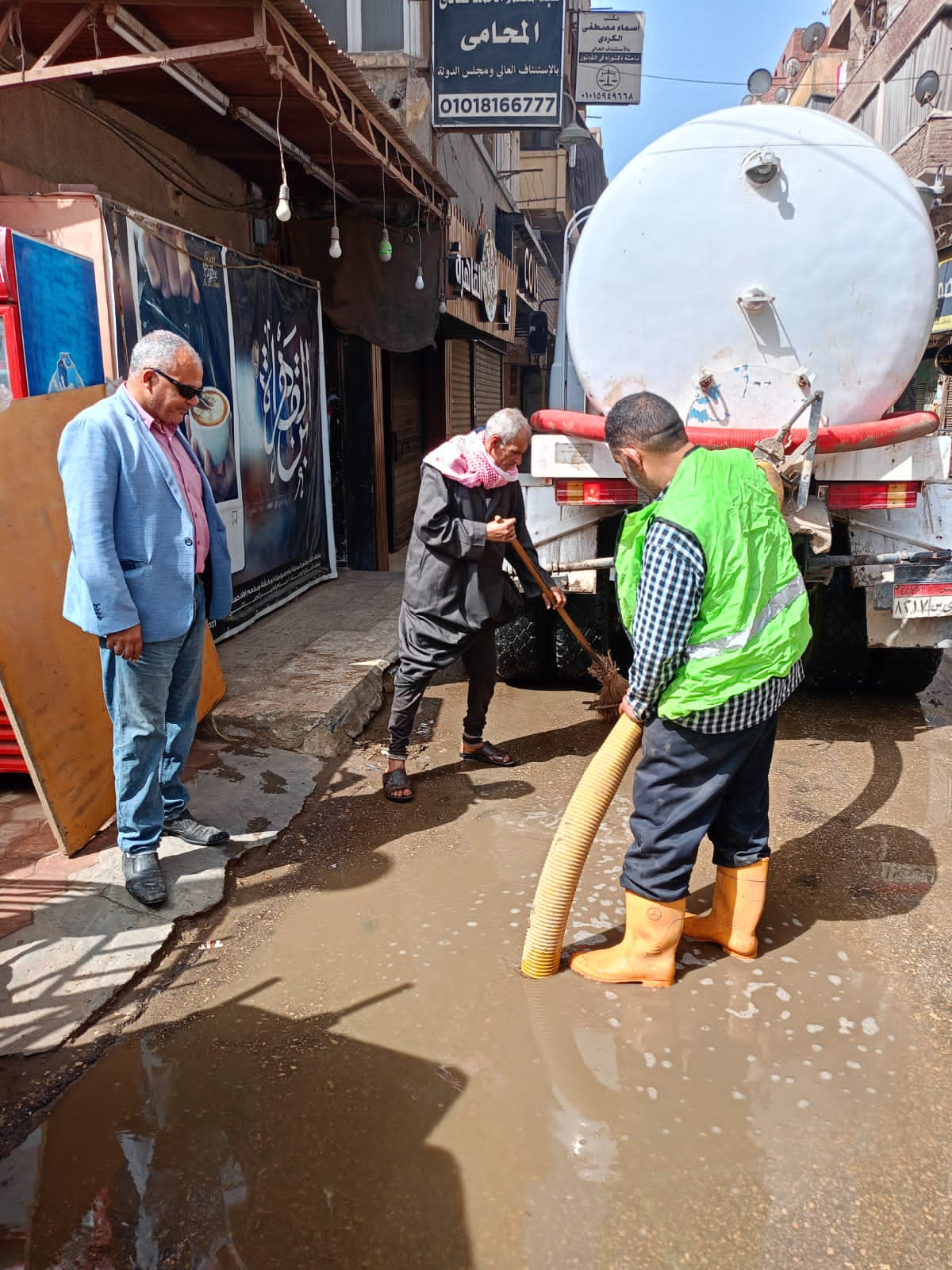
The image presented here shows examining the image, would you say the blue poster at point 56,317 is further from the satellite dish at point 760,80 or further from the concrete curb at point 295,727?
the satellite dish at point 760,80

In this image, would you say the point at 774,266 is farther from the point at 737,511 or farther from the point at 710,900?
the point at 710,900

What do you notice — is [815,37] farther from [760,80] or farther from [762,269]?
[762,269]

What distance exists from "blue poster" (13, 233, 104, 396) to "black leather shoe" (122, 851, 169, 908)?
212cm

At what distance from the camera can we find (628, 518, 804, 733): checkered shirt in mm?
2334

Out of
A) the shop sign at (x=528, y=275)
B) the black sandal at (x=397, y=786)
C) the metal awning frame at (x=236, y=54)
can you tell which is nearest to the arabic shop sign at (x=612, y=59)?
the shop sign at (x=528, y=275)

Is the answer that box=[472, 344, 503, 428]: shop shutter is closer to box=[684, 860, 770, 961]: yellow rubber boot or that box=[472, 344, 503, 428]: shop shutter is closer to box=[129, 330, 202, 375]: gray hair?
box=[129, 330, 202, 375]: gray hair

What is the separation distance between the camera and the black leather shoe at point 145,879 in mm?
2986

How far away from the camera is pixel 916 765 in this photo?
Result: 4379mm

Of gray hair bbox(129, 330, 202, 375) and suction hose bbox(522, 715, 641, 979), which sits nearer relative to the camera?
suction hose bbox(522, 715, 641, 979)

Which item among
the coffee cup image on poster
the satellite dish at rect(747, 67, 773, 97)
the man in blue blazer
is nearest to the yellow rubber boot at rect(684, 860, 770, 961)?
the man in blue blazer

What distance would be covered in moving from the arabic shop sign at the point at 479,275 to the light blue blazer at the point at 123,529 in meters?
6.55

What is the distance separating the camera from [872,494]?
424 cm

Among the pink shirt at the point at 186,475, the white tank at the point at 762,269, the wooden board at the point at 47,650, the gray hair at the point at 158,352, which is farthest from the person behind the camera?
the white tank at the point at 762,269

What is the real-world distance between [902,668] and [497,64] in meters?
6.66
